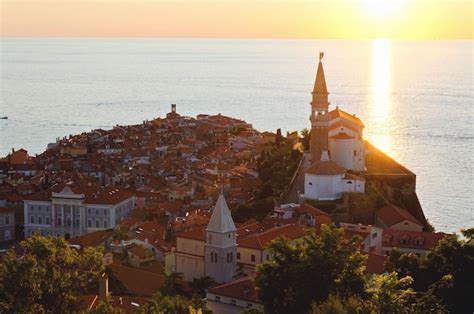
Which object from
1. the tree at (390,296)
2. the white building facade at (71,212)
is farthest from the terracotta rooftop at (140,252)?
the tree at (390,296)

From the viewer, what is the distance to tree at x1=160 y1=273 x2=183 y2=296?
2242 cm

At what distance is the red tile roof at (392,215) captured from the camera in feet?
102

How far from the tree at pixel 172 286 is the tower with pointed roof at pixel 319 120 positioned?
44.7ft

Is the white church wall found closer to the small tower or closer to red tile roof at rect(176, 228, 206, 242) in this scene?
red tile roof at rect(176, 228, 206, 242)

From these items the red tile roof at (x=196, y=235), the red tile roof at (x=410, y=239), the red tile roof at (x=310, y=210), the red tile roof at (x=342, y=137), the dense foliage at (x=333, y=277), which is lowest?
the red tile roof at (x=410, y=239)

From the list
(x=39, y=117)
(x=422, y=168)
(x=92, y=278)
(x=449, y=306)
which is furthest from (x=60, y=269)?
(x=39, y=117)

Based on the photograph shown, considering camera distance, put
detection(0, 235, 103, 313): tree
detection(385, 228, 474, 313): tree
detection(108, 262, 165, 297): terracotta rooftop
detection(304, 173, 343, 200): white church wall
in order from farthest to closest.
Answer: detection(304, 173, 343, 200): white church wall
detection(108, 262, 165, 297): terracotta rooftop
detection(385, 228, 474, 313): tree
detection(0, 235, 103, 313): tree

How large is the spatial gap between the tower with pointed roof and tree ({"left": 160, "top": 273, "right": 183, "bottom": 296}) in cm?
1364

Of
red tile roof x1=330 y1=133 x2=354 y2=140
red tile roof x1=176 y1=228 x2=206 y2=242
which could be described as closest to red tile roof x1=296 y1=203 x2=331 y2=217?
red tile roof x1=176 y1=228 x2=206 y2=242

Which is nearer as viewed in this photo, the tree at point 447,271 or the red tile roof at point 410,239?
the tree at point 447,271

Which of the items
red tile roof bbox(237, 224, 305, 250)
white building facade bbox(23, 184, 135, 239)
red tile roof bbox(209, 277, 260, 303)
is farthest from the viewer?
white building facade bbox(23, 184, 135, 239)

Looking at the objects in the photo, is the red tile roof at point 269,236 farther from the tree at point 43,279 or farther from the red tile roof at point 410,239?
the tree at point 43,279

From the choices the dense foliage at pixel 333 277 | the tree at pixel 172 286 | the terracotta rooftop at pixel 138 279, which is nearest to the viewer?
the dense foliage at pixel 333 277

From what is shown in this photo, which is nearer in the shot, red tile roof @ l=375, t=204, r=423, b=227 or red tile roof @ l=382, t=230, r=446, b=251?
red tile roof @ l=382, t=230, r=446, b=251
